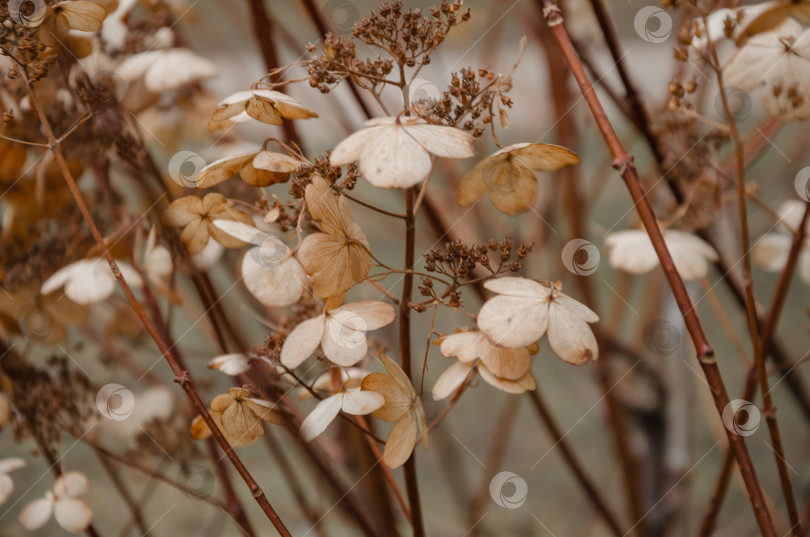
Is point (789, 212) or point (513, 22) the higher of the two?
point (513, 22)

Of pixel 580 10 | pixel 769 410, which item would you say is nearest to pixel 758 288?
pixel 580 10

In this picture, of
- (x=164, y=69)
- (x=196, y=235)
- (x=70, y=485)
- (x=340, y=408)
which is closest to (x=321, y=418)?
(x=340, y=408)

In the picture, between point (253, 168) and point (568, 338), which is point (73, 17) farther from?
point (568, 338)

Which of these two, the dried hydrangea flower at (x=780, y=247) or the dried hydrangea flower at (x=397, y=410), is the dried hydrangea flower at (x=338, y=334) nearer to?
the dried hydrangea flower at (x=397, y=410)

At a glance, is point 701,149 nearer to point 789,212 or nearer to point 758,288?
point 789,212

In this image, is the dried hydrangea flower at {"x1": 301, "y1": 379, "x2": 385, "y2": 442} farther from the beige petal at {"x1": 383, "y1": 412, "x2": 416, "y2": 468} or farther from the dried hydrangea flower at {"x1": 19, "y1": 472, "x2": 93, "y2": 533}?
the dried hydrangea flower at {"x1": 19, "y1": 472, "x2": 93, "y2": 533}

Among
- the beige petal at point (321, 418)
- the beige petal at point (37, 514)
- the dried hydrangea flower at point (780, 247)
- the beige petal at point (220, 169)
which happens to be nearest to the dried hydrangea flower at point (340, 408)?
the beige petal at point (321, 418)

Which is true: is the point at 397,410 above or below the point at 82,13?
below
